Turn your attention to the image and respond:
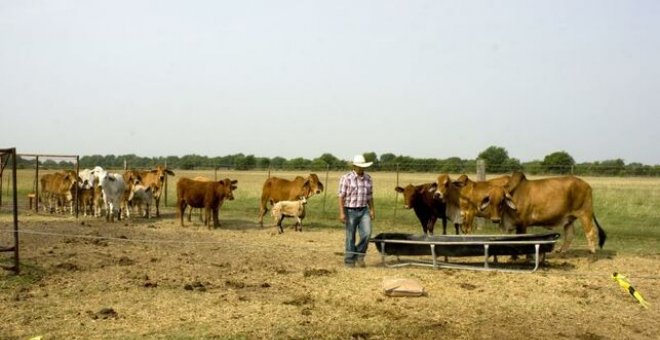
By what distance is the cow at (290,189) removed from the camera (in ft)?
64.1

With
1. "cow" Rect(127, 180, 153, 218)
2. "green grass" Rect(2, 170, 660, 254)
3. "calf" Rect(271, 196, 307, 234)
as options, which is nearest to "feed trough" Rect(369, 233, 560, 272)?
"green grass" Rect(2, 170, 660, 254)

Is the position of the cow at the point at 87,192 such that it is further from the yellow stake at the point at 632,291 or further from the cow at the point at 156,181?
the yellow stake at the point at 632,291

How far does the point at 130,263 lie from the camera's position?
1119 centimetres

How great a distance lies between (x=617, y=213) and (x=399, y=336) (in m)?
18.5

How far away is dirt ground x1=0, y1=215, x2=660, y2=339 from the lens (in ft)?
23.9

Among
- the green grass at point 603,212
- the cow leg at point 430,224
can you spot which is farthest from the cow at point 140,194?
the cow leg at point 430,224

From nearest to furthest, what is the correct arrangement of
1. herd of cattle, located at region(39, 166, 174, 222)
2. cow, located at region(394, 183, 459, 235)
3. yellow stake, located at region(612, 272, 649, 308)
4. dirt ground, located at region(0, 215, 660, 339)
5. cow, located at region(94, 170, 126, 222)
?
dirt ground, located at region(0, 215, 660, 339) < yellow stake, located at region(612, 272, 649, 308) < cow, located at region(394, 183, 459, 235) < cow, located at region(94, 170, 126, 222) < herd of cattle, located at region(39, 166, 174, 222)

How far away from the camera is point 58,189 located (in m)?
23.0

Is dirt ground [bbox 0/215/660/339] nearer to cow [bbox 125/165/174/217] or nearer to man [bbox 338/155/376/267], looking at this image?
man [bbox 338/155/376/267]

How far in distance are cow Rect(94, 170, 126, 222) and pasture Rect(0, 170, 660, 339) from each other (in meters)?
5.06

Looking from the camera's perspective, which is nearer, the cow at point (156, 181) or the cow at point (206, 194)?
the cow at point (206, 194)

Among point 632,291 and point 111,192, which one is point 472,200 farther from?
point 111,192

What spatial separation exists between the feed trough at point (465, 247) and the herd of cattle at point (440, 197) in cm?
132

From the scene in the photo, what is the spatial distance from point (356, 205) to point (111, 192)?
11.6m
